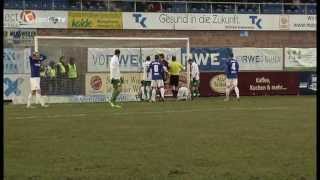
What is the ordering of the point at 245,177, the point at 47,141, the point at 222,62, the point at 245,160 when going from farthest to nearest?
the point at 222,62 < the point at 47,141 < the point at 245,160 < the point at 245,177

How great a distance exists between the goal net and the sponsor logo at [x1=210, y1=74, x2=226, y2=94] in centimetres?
214

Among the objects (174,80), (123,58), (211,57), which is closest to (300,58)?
(211,57)

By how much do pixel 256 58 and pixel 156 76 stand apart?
1231 cm

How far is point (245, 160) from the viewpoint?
9.87 m

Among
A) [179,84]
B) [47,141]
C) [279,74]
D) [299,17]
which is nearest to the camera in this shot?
[47,141]

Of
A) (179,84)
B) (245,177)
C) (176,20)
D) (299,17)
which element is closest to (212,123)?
(245,177)

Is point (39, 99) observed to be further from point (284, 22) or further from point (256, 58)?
point (284, 22)

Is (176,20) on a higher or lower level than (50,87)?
higher

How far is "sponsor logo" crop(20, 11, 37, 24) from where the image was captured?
1499 inches

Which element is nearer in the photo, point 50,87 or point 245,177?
point 245,177

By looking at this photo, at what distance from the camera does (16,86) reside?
29.3m

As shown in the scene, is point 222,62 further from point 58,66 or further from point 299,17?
point 58,66

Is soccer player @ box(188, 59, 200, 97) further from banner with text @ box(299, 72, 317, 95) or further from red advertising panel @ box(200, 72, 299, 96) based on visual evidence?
banner with text @ box(299, 72, 317, 95)

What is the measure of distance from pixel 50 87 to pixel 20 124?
42.1 ft
